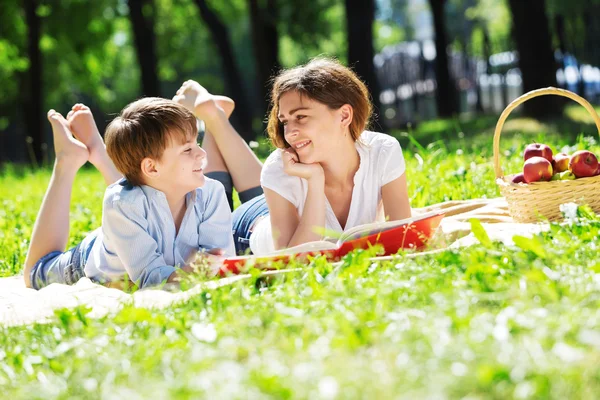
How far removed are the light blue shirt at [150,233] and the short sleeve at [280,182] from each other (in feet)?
0.91

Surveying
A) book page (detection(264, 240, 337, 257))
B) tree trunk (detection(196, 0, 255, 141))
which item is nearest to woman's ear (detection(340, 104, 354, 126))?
book page (detection(264, 240, 337, 257))

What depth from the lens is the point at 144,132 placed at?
3.96 meters

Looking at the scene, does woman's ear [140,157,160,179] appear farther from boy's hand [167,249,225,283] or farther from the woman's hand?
the woman's hand

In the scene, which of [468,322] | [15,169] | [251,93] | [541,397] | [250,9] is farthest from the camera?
[251,93]

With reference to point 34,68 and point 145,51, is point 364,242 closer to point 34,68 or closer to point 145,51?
point 145,51

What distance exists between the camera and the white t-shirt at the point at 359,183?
4242 millimetres

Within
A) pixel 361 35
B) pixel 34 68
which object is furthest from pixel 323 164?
pixel 34 68

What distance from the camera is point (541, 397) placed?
1.86m

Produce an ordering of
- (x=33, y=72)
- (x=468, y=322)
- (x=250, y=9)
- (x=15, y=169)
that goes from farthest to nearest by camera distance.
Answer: (x=33, y=72) < (x=250, y=9) < (x=15, y=169) < (x=468, y=322)

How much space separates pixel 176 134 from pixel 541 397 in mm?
2589

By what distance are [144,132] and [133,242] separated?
0.56 meters

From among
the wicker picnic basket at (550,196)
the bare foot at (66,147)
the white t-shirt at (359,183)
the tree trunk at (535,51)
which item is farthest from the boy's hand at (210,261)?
the tree trunk at (535,51)

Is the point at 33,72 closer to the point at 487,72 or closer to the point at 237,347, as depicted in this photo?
the point at 487,72

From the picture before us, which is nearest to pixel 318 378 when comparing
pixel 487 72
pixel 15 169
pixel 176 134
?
pixel 176 134
